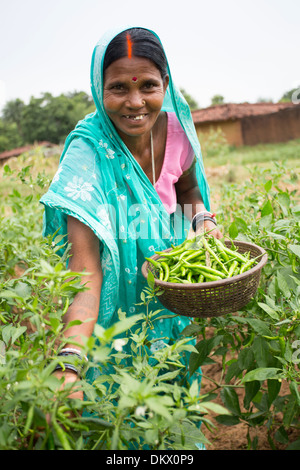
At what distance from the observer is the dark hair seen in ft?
5.22

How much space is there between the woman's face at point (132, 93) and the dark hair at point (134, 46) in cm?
2

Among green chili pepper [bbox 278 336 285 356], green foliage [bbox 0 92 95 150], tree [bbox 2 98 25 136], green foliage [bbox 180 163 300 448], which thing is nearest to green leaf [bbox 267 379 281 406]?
green foliage [bbox 180 163 300 448]

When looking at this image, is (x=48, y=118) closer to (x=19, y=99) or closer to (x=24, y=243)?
(x=19, y=99)

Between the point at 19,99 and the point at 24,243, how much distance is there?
113ft

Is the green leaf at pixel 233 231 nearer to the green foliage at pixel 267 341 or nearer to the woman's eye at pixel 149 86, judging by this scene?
the green foliage at pixel 267 341

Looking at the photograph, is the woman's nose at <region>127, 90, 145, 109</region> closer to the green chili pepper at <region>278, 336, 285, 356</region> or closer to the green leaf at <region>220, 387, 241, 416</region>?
the green chili pepper at <region>278, 336, 285, 356</region>

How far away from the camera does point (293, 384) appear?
115 centimetres

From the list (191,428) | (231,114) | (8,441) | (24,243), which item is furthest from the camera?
(231,114)

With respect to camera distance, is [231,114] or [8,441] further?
[231,114]

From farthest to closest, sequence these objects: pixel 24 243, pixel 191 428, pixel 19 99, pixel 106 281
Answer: pixel 19 99 < pixel 24 243 < pixel 106 281 < pixel 191 428

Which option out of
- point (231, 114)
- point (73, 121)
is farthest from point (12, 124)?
point (231, 114)

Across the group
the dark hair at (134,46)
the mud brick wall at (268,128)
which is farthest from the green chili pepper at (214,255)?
the mud brick wall at (268,128)

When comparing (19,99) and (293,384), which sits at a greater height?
(19,99)
